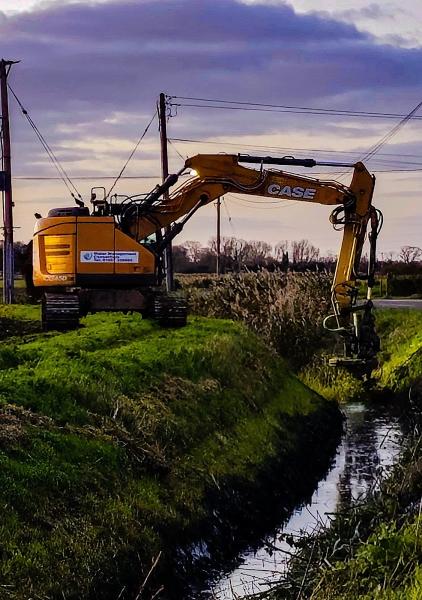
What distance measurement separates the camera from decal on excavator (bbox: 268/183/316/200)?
68.8ft

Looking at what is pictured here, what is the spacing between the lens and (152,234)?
21.8 metres

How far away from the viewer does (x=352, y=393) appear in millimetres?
23500

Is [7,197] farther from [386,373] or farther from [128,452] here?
[128,452]

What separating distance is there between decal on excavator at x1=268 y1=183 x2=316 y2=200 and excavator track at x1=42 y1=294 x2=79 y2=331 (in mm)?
4540

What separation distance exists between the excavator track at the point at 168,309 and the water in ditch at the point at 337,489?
4.14 metres

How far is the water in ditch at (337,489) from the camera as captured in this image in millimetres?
10117

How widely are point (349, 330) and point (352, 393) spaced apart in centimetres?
415

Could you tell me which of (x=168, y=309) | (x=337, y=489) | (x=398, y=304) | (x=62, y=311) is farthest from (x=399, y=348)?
(x=398, y=304)

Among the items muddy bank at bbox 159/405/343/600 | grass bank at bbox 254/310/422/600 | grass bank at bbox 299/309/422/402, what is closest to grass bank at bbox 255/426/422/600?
grass bank at bbox 254/310/422/600

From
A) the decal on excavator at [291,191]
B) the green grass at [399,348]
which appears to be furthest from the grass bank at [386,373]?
the decal on excavator at [291,191]

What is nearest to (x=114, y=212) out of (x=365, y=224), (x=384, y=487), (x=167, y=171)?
(x=365, y=224)

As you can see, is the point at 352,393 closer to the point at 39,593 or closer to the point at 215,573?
the point at 215,573

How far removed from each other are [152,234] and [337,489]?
866 cm

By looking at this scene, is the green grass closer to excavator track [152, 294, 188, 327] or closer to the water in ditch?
the water in ditch
